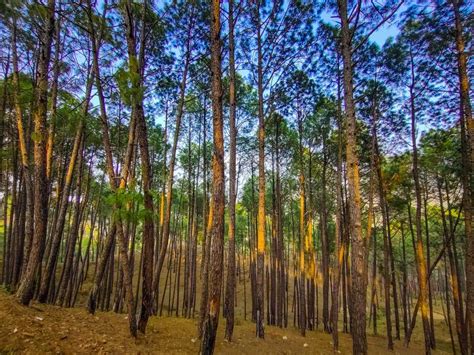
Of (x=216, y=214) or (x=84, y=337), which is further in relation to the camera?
(x=216, y=214)

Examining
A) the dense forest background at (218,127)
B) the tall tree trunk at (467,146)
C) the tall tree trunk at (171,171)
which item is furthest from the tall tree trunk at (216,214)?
the tall tree trunk at (467,146)

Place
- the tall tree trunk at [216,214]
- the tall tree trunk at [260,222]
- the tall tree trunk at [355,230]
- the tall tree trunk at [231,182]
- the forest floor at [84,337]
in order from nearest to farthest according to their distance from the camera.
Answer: the forest floor at [84,337] < the tall tree trunk at [216,214] < the tall tree trunk at [355,230] < the tall tree trunk at [231,182] < the tall tree trunk at [260,222]

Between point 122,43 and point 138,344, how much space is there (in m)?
8.22

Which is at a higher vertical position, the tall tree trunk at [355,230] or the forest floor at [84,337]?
the tall tree trunk at [355,230]

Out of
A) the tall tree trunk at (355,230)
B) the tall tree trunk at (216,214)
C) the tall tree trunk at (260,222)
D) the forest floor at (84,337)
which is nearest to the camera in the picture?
the forest floor at (84,337)

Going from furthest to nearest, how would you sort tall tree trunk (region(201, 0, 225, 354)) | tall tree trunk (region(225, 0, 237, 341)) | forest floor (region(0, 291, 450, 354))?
tall tree trunk (region(225, 0, 237, 341)) < tall tree trunk (region(201, 0, 225, 354)) < forest floor (region(0, 291, 450, 354))

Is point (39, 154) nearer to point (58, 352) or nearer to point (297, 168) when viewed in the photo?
point (58, 352)

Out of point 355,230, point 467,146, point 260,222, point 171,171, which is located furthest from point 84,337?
point 467,146

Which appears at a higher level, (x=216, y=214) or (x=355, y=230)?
(x=216, y=214)

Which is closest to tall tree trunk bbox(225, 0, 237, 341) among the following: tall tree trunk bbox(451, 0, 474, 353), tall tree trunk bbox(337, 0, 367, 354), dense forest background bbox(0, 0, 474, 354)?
dense forest background bbox(0, 0, 474, 354)

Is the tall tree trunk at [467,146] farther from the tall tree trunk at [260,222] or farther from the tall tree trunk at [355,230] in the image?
the tall tree trunk at [260,222]

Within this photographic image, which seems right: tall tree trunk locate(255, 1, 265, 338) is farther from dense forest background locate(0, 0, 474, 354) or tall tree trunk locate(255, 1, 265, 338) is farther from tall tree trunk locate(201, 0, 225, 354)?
tall tree trunk locate(201, 0, 225, 354)

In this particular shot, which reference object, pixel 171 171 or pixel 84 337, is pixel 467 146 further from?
pixel 84 337

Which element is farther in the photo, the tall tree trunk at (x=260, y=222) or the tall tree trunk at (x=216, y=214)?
the tall tree trunk at (x=260, y=222)
